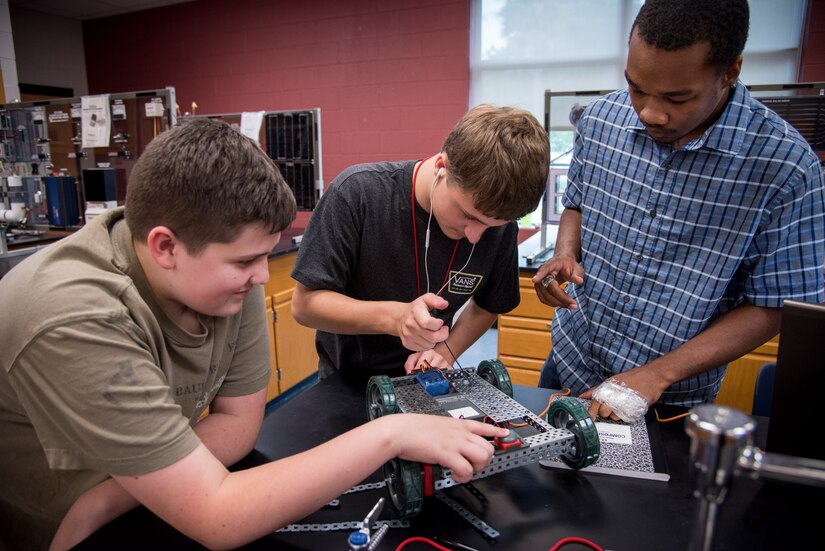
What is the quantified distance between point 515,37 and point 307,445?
3823mm

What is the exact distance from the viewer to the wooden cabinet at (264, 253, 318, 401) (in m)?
2.99

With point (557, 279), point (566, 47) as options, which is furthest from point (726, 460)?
point (566, 47)

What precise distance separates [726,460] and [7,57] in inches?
230

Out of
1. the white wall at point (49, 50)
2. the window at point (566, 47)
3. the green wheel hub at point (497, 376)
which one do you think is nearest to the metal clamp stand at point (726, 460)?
the green wheel hub at point (497, 376)

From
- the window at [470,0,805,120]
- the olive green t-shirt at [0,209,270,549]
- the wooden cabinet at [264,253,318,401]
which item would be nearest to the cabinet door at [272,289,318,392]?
the wooden cabinet at [264,253,318,401]

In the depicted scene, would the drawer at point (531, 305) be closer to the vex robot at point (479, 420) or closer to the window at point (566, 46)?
the vex robot at point (479, 420)

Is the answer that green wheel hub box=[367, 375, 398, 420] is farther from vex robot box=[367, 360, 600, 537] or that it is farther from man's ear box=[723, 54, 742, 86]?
man's ear box=[723, 54, 742, 86]

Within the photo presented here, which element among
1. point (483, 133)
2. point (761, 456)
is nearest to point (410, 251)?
point (483, 133)

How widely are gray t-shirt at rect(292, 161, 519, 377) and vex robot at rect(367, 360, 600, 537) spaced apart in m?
0.22

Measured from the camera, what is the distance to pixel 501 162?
1.04 m

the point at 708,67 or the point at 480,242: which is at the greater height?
the point at 708,67

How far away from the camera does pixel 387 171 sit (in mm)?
1339

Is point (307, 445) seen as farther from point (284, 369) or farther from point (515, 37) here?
point (515, 37)

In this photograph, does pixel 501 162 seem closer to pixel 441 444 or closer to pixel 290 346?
pixel 441 444
